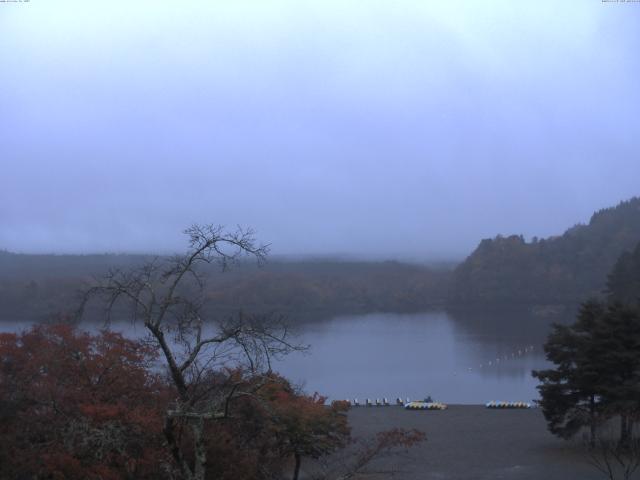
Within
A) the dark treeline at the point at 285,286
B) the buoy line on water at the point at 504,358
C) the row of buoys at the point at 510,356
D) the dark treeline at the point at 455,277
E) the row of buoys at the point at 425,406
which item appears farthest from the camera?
the dark treeline at the point at 455,277

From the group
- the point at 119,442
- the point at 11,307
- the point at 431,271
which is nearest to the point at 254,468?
the point at 119,442

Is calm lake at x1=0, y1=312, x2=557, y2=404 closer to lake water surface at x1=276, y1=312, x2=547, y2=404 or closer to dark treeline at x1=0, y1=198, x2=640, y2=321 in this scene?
lake water surface at x1=276, y1=312, x2=547, y2=404

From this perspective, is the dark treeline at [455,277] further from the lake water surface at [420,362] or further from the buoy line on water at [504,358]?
the buoy line on water at [504,358]

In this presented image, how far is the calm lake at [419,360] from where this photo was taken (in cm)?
1794

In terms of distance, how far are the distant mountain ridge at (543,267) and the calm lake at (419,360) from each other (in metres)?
14.9

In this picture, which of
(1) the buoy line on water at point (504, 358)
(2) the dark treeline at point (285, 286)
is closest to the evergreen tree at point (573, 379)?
(1) the buoy line on water at point (504, 358)

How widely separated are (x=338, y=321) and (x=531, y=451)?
30.4 metres

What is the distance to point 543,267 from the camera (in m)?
56.7

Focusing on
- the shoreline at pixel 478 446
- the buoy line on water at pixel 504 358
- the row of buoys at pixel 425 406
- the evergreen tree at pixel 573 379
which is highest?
the evergreen tree at pixel 573 379

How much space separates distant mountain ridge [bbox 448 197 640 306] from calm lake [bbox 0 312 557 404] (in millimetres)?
14905

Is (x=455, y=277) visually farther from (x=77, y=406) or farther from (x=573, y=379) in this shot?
(x=77, y=406)

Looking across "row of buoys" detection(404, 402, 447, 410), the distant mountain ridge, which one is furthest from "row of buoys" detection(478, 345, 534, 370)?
the distant mountain ridge

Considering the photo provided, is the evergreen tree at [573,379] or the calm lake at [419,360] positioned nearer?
the evergreen tree at [573,379]

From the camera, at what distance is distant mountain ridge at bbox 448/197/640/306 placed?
5328cm
